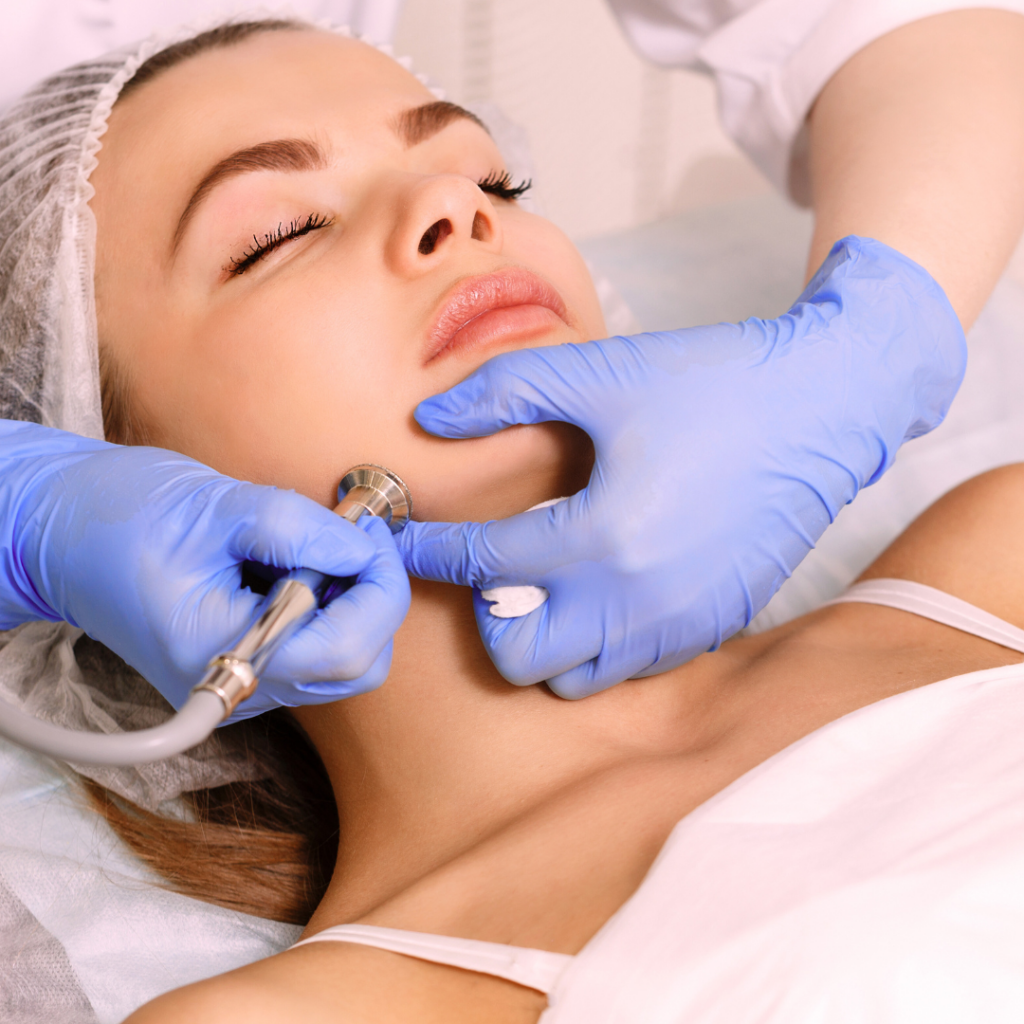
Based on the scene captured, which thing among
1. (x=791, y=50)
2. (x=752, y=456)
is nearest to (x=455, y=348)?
(x=752, y=456)

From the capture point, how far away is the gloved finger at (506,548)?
0.88m

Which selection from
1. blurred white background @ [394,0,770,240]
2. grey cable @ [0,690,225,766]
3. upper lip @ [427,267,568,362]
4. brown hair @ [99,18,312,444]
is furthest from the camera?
blurred white background @ [394,0,770,240]

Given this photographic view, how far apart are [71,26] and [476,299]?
2.93 ft

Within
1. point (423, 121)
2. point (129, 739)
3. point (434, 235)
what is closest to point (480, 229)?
point (434, 235)

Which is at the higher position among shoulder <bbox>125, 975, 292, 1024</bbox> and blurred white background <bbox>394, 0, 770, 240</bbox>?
blurred white background <bbox>394, 0, 770, 240</bbox>

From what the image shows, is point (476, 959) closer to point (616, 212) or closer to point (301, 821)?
point (301, 821)

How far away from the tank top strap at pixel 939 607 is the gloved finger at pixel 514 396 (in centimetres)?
51

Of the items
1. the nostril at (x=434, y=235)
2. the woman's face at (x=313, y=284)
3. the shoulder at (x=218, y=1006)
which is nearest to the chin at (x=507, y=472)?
the woman's face at (x=313, y=284)

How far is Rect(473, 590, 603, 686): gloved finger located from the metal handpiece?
146 mm

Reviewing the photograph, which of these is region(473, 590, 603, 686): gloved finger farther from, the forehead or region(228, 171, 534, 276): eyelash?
the forehead

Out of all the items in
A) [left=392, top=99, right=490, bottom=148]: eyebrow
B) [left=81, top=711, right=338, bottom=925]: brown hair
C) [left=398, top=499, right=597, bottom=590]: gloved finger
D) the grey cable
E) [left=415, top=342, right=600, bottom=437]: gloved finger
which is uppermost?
[left=392, top=99, right=490, bottom=148]: eyebrow

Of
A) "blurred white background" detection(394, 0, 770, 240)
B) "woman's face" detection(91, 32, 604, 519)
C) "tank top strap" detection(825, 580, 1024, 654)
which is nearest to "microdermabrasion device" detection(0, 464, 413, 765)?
"woman's face" detection(91, 32, 604, 519)

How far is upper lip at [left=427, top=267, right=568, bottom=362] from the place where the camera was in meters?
0.91

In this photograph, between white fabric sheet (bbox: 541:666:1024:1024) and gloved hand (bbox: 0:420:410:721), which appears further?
gloved hand (bbox: 0:420:410:721)
